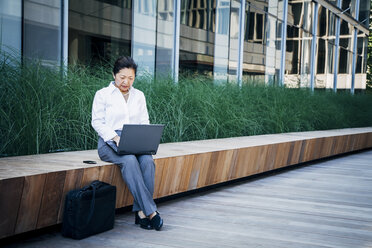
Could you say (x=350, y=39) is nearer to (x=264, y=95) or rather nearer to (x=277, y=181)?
(x=264, y=95)

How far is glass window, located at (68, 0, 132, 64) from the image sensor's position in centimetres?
765

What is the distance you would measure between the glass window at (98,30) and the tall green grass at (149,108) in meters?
1.26

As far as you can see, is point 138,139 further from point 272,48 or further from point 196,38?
point 272,48

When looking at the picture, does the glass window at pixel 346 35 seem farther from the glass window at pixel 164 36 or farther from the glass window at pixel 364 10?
the glass window at pixel 164 36

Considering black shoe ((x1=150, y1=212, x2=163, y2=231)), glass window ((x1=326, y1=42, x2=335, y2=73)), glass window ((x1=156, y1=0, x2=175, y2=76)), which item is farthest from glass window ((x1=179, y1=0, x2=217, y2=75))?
glass window ((x1=326, y1=42, x2=335, y2=73))

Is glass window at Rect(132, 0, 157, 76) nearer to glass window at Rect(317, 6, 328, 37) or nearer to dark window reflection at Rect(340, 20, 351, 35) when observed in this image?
glass window at Rect(317, 6, 328, 37)

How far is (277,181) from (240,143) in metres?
0.73

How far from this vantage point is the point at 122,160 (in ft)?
11.6

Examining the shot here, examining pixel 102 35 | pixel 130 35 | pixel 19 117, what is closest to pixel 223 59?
pixel 130 35

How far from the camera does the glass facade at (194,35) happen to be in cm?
701

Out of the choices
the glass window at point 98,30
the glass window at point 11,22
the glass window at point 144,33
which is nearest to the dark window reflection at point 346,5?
the glass window at point 144,33

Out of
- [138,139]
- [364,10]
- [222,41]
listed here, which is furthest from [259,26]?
[364,10]

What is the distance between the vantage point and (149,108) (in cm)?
547

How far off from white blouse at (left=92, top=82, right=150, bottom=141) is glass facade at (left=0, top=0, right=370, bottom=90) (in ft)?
4.73
